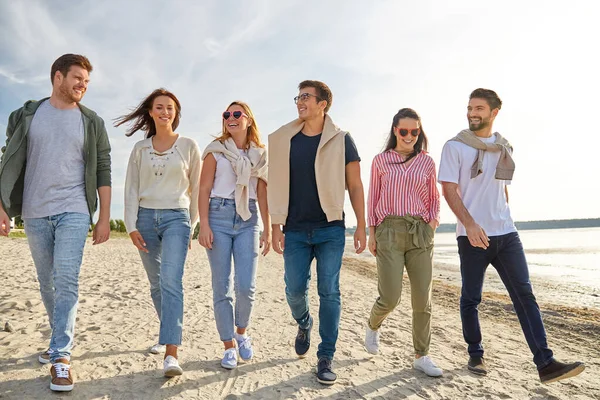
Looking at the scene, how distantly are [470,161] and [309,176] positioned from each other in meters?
1.46

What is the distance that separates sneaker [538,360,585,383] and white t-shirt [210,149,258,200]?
9.21ft

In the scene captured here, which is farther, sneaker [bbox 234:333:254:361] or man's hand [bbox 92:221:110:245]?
sneaker [bbox 234:333:254:361]

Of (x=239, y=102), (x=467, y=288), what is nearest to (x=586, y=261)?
(x=467, y=288)

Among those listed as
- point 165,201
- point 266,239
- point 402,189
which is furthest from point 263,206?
point 402,189

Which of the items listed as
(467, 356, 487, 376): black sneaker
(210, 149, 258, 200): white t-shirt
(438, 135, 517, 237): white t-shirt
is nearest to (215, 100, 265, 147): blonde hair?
(210, 149, 258, 200): white t-shirt

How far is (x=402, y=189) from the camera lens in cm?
398

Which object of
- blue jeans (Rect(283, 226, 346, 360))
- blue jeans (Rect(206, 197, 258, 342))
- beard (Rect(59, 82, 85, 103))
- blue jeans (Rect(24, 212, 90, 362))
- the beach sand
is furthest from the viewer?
blue jeans (Rect(206, 197, 258, 342))

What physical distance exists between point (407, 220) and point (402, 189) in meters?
0.28

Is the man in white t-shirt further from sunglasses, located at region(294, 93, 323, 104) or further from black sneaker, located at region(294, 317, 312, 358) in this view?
black sneaker, located at region(294, 317, 312, 358)

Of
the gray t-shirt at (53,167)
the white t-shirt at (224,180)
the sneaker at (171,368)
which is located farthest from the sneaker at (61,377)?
Result: the white t-shirt at (224,180)

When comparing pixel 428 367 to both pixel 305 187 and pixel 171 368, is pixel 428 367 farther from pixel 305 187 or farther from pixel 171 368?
pixel 171 368

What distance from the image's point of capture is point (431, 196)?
4.07 m

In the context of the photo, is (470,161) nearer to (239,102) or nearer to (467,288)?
(467,288)

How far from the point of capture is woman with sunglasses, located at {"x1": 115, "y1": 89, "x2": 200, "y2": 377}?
377 centimetres
